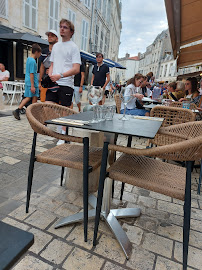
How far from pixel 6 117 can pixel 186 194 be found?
493 cm

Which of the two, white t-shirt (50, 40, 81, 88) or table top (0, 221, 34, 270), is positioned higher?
white t-shirt (50, 40, 81, 88)

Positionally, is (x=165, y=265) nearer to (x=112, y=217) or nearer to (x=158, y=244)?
(x=158, y=244)

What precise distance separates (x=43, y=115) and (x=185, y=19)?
3.31m

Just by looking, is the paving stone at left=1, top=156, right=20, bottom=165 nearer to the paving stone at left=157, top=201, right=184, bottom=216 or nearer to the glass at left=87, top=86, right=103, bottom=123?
the glass at left=87, top=86, right=103, bottom=123

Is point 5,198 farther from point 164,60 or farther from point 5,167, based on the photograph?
point 164,60

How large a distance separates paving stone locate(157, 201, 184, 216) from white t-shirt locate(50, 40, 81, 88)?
2.14 m

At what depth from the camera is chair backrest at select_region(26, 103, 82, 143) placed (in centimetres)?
151

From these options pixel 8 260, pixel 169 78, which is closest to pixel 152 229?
pixel 8 260

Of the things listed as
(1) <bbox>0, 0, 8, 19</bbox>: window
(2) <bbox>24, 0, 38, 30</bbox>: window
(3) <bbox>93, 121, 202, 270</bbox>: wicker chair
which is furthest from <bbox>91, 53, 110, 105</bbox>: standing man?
(2) <bbox>24, 0, 38, 30</bbox>: window

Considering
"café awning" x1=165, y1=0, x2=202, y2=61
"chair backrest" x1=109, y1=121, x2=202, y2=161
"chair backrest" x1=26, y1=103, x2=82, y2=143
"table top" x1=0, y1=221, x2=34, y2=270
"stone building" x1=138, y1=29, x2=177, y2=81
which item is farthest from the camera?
"stone building" x1=138, y1=29, x2=177, y2=81

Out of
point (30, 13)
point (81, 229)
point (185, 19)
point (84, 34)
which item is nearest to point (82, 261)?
point (81, 229)

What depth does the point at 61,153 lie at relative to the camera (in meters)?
1.74

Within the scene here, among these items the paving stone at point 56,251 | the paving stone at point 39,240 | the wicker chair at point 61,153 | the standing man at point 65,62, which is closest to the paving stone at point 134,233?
the wicker chair at point 61,153

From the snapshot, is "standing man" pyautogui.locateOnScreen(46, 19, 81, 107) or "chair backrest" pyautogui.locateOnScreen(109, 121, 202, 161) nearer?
"chair backrest" pyautogui.locateOnScreen(109, 121, 202, 161)
